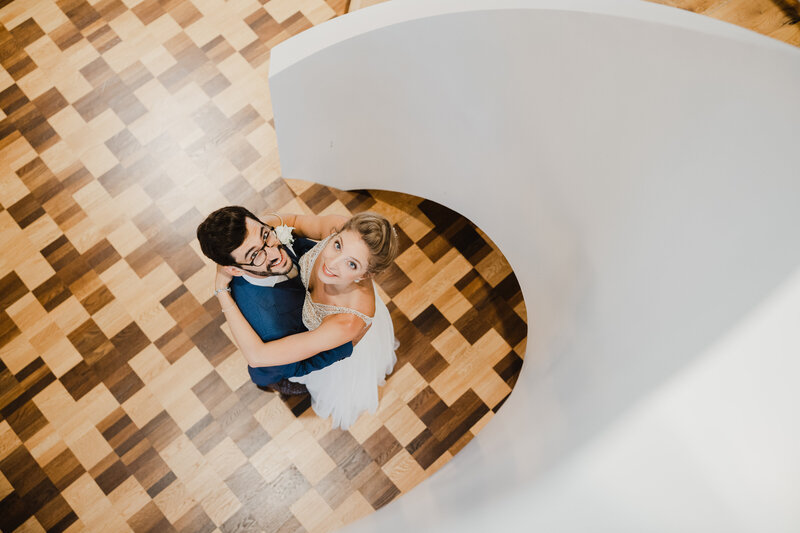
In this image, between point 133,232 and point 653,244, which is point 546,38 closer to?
point 653,244

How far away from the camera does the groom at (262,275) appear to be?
1768 millimetres

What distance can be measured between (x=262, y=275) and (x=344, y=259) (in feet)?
0.95

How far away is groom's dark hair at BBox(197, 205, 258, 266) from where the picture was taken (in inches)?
68.8

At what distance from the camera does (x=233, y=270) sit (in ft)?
6.18

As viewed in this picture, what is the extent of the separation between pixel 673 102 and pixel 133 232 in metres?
2.60

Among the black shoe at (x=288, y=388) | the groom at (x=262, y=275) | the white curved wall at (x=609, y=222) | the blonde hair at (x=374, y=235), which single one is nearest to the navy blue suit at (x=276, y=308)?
the groom at (x=262, y=275)

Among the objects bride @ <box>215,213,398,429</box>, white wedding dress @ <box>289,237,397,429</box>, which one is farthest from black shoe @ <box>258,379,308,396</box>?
bride @ <box>215,213,398,429</box>

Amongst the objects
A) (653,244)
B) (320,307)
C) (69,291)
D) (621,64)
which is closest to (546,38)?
(621,64)

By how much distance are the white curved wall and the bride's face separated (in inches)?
29.2

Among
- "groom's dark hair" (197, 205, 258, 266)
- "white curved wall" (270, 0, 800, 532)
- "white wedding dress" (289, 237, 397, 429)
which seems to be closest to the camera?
"white curved wall" (270, 0, 800, 532)

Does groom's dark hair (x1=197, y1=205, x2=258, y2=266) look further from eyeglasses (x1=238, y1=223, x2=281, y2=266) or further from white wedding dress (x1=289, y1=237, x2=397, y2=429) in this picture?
white wedding dress (x1=289, y1=237, x2=397, y2=429)

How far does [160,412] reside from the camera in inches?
110

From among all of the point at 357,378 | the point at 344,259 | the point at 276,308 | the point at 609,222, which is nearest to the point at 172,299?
the point at 357,378

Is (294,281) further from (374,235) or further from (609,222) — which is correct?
Result: (609,222)
